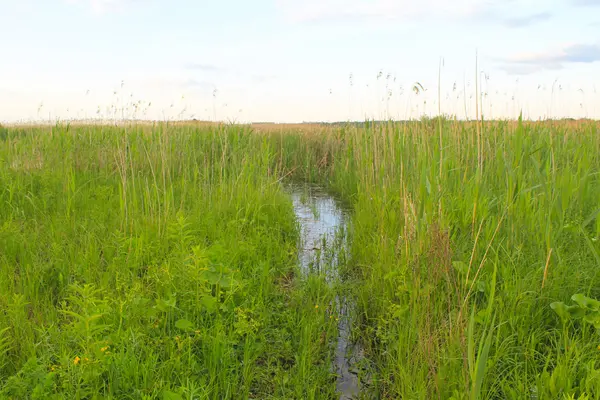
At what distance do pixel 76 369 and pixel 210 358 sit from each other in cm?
67

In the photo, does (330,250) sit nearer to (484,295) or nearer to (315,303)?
(315,303)

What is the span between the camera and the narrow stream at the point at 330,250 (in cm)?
245

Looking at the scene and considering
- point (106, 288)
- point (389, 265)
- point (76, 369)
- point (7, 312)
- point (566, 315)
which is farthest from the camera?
point (389, 265)

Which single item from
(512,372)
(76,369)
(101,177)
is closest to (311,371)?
(512,372)

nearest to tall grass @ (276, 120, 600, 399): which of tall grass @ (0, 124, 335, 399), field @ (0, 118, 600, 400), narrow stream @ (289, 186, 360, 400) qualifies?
field @ (0, 118, 600, 400)

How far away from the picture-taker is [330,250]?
4328mm

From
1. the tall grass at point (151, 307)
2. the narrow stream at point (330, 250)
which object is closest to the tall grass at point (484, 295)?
the narrow stream at point (330, 250)

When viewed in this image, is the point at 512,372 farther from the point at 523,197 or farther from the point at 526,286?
the point at 523,197

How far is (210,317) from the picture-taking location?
2.51 meters

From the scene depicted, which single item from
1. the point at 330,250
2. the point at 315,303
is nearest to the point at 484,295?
the point at 315,303

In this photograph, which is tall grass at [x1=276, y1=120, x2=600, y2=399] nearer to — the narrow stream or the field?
the field

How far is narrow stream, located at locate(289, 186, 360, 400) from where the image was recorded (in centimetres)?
245

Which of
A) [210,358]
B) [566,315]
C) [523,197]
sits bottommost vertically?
[210,358]

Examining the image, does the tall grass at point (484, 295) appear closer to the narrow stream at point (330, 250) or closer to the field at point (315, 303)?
the field at point (315, 303)
